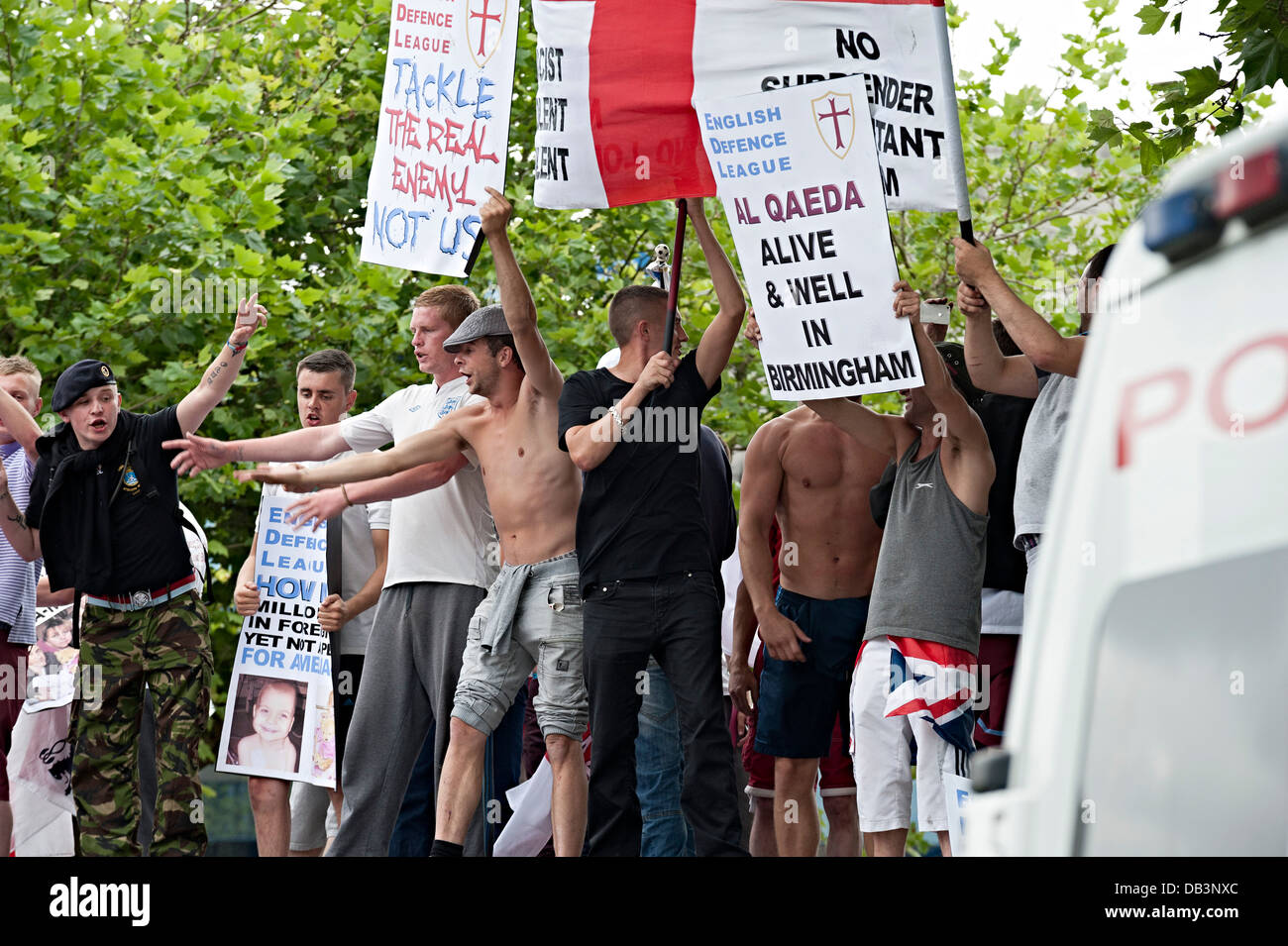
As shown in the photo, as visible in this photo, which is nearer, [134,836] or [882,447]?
[882,447]

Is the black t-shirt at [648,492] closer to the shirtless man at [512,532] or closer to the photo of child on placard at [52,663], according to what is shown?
the shirtless man at [512,532]

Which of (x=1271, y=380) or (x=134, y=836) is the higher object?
(x=1271, y=380)

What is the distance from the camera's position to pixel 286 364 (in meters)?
12.6

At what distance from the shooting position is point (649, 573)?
244 inches

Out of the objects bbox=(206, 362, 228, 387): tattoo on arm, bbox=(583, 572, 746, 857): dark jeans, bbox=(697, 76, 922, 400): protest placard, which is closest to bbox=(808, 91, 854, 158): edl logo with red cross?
bbox=(697, 76, 922, 400): protest placard

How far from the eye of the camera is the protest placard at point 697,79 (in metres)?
6.11

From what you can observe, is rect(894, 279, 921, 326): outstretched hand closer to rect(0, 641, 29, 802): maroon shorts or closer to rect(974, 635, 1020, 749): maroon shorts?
rect(974, 635, 1020, 749): maroon shorts

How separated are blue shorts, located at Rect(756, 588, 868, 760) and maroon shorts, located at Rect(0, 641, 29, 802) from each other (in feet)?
12.3

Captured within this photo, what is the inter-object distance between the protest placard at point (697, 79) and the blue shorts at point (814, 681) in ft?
5.66

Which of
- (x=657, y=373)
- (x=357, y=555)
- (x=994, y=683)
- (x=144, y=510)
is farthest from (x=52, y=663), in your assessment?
(x=994, y=683)

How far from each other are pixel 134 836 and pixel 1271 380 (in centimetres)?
662

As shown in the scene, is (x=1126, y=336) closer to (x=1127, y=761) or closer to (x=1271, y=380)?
(x=1271, y=380)
